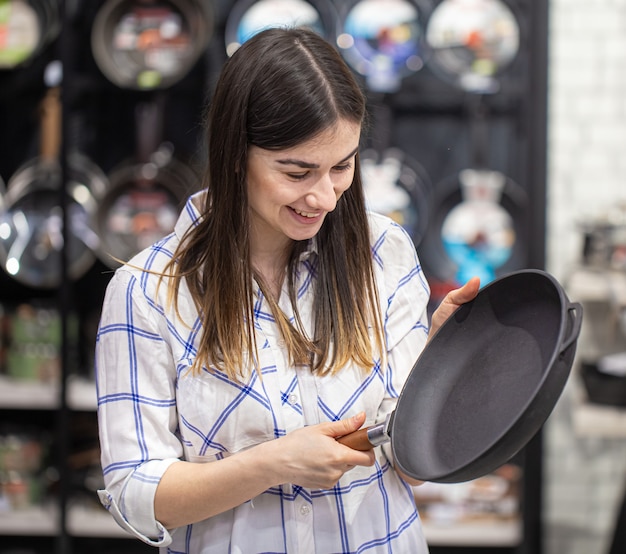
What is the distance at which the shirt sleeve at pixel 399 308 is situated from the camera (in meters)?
1.21

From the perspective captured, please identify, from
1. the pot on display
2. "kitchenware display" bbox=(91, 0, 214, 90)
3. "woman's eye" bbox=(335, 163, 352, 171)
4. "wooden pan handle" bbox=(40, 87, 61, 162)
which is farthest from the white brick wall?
"woman's eye" bbox=(335, 163, 352, 171)

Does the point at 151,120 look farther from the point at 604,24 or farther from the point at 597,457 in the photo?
the point at 597,457

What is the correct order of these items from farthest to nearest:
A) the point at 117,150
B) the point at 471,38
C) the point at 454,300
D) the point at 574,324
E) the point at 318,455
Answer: the point at 117,150, the point at 471,38, the point at 454,300, the point at 318,455, the point at 574,324

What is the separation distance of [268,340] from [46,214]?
1.80m

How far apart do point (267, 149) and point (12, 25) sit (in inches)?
78.8

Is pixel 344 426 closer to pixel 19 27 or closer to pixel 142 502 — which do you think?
pixel 142 502

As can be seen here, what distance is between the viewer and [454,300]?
1147 mm

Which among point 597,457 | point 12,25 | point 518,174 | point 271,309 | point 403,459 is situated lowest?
point 597,457

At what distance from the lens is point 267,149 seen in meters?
1.06

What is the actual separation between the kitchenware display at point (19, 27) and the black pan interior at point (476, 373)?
2053mm

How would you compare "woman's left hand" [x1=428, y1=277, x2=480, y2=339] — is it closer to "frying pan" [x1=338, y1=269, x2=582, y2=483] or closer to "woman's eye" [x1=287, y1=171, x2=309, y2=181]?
"frying pan" [x1=338, y1=269, x2=582, y2=483]

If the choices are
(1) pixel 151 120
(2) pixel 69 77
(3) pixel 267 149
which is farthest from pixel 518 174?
(3) pixel 267 149

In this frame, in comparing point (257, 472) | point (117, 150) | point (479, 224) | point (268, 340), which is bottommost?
point (479, 224)

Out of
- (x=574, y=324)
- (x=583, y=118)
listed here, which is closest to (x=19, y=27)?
(x=583, y=118)
